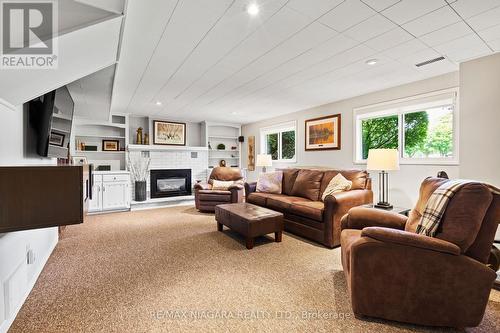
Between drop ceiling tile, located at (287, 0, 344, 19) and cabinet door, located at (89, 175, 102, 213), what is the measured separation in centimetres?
496

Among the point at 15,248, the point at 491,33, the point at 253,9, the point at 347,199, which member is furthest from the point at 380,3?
the point at 15,248

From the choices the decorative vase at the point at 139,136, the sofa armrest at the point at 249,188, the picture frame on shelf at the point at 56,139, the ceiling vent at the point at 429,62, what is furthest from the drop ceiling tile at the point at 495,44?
the decorative vase at the point at 139,136

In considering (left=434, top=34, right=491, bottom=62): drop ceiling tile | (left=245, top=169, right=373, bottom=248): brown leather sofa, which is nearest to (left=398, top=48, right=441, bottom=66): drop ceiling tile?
(left=434, top=34, right=491, bottom=62): drop ceiling tile

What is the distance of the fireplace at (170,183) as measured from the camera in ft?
19.6

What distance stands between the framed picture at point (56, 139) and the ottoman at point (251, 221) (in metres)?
2.04

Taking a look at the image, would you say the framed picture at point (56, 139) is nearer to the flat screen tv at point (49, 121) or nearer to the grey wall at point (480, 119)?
the flat screen tv at point (49, 121)

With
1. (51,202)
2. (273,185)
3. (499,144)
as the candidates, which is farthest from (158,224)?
(499,144)

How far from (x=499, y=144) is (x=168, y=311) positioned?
342 centimetres

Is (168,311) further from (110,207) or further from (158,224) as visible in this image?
(110,207)

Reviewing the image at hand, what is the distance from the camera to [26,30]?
120 cm

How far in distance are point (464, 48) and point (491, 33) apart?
0.26m

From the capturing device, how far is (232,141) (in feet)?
23.8

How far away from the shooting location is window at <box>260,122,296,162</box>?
18.1 feet

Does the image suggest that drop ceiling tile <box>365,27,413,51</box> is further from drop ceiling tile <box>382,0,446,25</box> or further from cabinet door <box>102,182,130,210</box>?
cabinet door <box>102,182,130,210</box>
